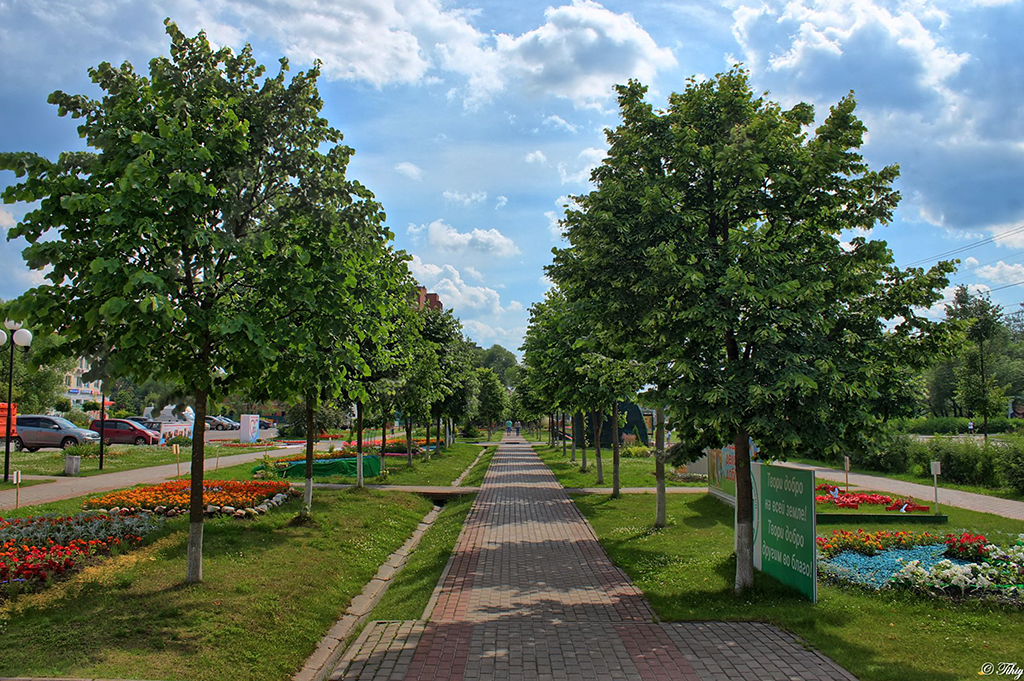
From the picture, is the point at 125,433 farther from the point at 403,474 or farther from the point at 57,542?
the point at 57,542

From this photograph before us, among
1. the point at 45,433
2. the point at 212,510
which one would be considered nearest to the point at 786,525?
the point at 212,510

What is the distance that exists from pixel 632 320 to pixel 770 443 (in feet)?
7.91

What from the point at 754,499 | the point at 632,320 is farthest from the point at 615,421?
the point at 632,320

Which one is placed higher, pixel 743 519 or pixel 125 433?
pixel 743 519

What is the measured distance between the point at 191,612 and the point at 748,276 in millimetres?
6994

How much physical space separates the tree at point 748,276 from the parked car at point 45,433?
95.0ft

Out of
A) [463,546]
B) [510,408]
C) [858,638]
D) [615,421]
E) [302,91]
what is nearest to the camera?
[858,638]

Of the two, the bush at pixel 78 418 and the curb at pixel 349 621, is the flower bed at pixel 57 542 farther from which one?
the bush at pixel 78 418

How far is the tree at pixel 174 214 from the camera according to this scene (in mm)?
6480

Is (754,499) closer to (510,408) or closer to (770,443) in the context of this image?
(770,443)

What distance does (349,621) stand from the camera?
8.02 m

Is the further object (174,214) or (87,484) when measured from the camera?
(87,484)

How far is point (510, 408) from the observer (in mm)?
74000

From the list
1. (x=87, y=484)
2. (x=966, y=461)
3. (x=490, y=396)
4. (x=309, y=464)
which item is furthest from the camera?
(x=490, y=396)
